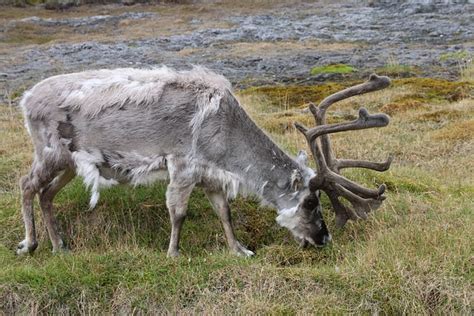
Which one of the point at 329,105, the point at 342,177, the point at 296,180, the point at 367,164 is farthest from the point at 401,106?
the point at 296,180

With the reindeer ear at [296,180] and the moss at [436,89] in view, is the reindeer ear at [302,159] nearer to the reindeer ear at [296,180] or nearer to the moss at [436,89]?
the reindeer ear at [296,180]

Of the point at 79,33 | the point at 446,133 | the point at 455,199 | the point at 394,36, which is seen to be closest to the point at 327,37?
the point at 394,36

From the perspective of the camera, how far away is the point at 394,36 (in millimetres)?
36062

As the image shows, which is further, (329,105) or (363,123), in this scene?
(329,105)

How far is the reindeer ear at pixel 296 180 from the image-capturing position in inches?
327

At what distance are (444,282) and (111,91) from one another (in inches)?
180

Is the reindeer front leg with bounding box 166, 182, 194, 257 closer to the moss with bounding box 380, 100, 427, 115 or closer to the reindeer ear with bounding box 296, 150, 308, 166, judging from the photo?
the reindeer ear with bounding box 296, 150, 308, 166

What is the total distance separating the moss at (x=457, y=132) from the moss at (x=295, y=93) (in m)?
6.20

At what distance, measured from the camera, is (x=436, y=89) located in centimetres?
2041

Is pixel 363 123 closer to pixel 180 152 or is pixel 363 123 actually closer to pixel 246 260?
pixel 246 260

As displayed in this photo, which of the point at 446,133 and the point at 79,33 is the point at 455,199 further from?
the point at 79,33

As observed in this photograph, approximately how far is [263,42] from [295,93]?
1693 cm

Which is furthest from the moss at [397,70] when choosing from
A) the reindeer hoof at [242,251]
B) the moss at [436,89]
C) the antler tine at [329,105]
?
the reindeer hoof at [242,251]

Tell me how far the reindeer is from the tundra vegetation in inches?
16.4
